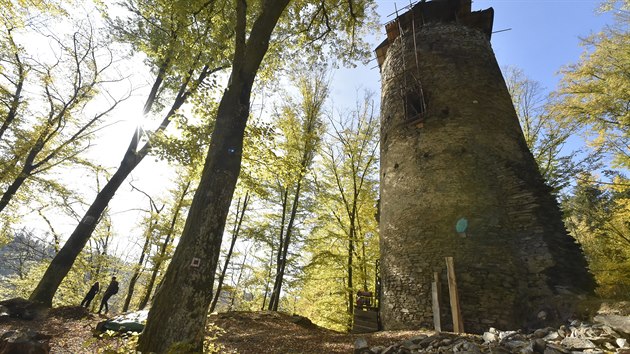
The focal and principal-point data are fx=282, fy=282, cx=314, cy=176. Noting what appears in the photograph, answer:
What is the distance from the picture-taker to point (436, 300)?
20.0 ft

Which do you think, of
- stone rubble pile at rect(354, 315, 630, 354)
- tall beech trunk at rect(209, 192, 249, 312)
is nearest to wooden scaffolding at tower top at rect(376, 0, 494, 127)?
stone rubble pile at rect(354, 315, 630, 354)

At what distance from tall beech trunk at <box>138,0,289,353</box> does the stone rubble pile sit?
2.47 m

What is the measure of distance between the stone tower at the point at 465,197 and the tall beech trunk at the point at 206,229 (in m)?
5.18

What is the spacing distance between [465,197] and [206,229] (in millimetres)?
6021

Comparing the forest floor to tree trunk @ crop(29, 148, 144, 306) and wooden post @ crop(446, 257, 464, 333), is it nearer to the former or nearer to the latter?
tree trunk @ crop(29, 148, 144, 306)

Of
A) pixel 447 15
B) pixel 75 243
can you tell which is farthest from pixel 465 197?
pixel 75 243

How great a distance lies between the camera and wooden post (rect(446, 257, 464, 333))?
5.58 m

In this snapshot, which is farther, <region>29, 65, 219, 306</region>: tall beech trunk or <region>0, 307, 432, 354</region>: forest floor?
<region>29, 65, 219, 306</region>: tall beech trunk

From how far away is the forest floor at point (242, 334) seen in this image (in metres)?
4.86

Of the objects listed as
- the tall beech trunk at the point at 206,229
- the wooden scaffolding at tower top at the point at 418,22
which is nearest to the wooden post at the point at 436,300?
the tall beech trunk at the point at 206,229

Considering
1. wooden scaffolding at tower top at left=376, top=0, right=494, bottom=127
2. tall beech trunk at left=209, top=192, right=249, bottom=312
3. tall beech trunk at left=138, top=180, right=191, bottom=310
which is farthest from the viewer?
tall beech trunk at left=209, top=192, right=249, bottom=312

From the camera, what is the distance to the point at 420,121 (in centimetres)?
841

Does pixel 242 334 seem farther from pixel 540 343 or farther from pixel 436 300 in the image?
pixel 540 343

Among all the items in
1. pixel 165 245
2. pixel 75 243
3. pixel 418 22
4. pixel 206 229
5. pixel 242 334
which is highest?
pixel 418 22
